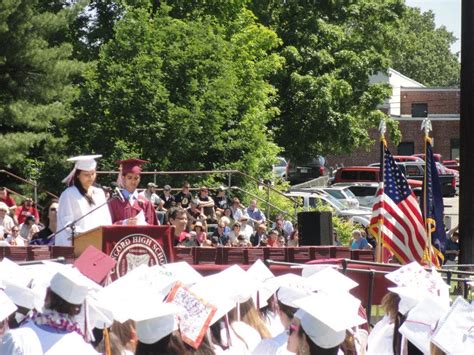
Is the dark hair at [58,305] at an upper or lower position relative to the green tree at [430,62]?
lower

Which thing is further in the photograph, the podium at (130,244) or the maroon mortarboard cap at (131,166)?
the maroon mortarboard cap at (131,166)

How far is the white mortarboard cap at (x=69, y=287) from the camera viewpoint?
5.63 meters

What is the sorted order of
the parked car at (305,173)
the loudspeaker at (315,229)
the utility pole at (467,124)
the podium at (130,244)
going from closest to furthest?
the podium at (130,244) → the utility pole at (467,124) → the loudspeaker at (315,229) → the parked car at (305,173)

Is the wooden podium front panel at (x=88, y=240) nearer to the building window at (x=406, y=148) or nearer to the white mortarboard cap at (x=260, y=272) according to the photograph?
the white mortarboard cap at (x=260, y=272)

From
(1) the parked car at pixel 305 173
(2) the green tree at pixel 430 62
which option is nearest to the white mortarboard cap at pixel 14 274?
(1) the parked car at pixel 305 173

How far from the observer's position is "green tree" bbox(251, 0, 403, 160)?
3994cm

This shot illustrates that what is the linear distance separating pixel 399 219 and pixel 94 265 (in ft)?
21.6

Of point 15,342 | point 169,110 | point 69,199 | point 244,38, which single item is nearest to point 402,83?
point 244,38

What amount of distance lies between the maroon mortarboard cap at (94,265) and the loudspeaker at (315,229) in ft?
25.3

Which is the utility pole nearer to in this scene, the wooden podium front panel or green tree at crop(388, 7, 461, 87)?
the wooden podium front panel

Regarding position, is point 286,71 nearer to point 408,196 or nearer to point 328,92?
point 328,92

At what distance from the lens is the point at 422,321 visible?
627 centimetres

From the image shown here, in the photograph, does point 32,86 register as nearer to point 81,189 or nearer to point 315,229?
point 315,229

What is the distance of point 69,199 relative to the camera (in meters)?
10.9
